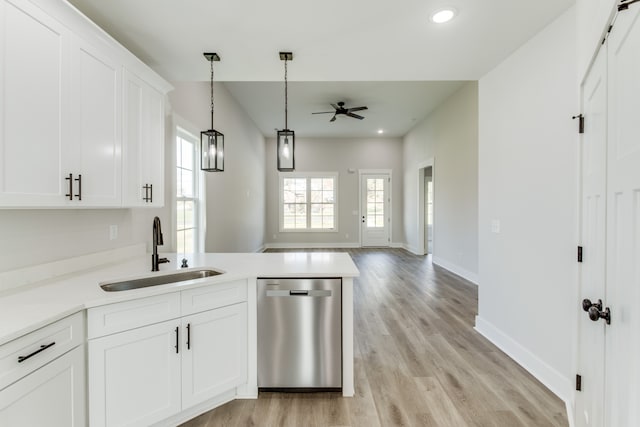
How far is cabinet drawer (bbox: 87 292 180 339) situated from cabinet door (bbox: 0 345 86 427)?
112mm

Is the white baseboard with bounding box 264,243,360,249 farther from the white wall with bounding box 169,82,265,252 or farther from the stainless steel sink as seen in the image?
the stainless steel sink

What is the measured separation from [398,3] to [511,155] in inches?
63.6

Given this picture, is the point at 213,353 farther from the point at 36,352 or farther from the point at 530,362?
the point at 530,362

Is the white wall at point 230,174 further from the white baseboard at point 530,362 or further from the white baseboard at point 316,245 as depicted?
the white baseboard at point 530,362

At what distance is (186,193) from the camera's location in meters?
3.37

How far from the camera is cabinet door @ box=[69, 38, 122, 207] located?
1.54 metres

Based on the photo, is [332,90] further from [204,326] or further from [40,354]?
[40,354]

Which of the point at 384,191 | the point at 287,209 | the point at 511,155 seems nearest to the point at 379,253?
the point at 384,191

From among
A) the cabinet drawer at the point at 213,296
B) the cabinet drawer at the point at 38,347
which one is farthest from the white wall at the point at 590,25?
the cabinet drawer at the point at 38,347

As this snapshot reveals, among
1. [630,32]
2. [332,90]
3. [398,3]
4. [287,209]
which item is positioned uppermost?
[332,90]

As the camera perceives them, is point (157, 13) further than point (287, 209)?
No

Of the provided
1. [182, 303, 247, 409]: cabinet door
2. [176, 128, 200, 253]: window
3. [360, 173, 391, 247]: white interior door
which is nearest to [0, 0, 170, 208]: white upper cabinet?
[182, 303, 247, 409]: cabinet door

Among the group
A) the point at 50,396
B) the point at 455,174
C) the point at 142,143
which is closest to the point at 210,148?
the point at 142,143

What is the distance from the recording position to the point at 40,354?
1096 mm
